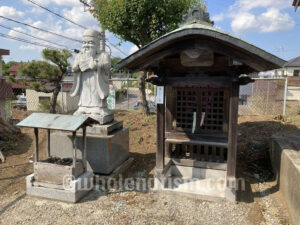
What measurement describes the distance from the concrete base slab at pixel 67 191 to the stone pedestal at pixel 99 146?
2.17 feet

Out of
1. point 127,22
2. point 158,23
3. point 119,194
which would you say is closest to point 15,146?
point 119,194

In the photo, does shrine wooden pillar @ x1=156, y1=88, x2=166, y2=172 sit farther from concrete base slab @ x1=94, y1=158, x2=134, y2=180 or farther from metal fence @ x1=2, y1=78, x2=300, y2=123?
metal fence @ x1=2, y1=78, x2=300, y2=123

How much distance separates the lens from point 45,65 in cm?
978

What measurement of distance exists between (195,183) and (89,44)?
4289mm

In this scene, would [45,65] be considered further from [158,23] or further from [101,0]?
[158,23]

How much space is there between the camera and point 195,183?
4.91m

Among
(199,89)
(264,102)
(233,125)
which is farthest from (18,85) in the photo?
(233,125)

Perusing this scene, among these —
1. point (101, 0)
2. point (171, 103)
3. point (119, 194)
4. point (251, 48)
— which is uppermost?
point (101, 0)

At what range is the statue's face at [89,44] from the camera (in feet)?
17.9

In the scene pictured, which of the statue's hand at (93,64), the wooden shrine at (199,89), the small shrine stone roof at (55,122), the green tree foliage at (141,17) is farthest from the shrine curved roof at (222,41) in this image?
the green tree foliage at (141,17)

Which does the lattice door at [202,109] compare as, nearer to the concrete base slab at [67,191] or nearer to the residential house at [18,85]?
the concrete base slab at [67,191]

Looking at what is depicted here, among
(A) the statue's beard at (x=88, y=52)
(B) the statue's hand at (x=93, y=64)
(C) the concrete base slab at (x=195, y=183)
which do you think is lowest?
(C) the concrete base slab at (x=195, y=183)

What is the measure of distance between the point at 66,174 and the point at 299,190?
400cm

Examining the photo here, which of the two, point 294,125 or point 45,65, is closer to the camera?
point 294,125
